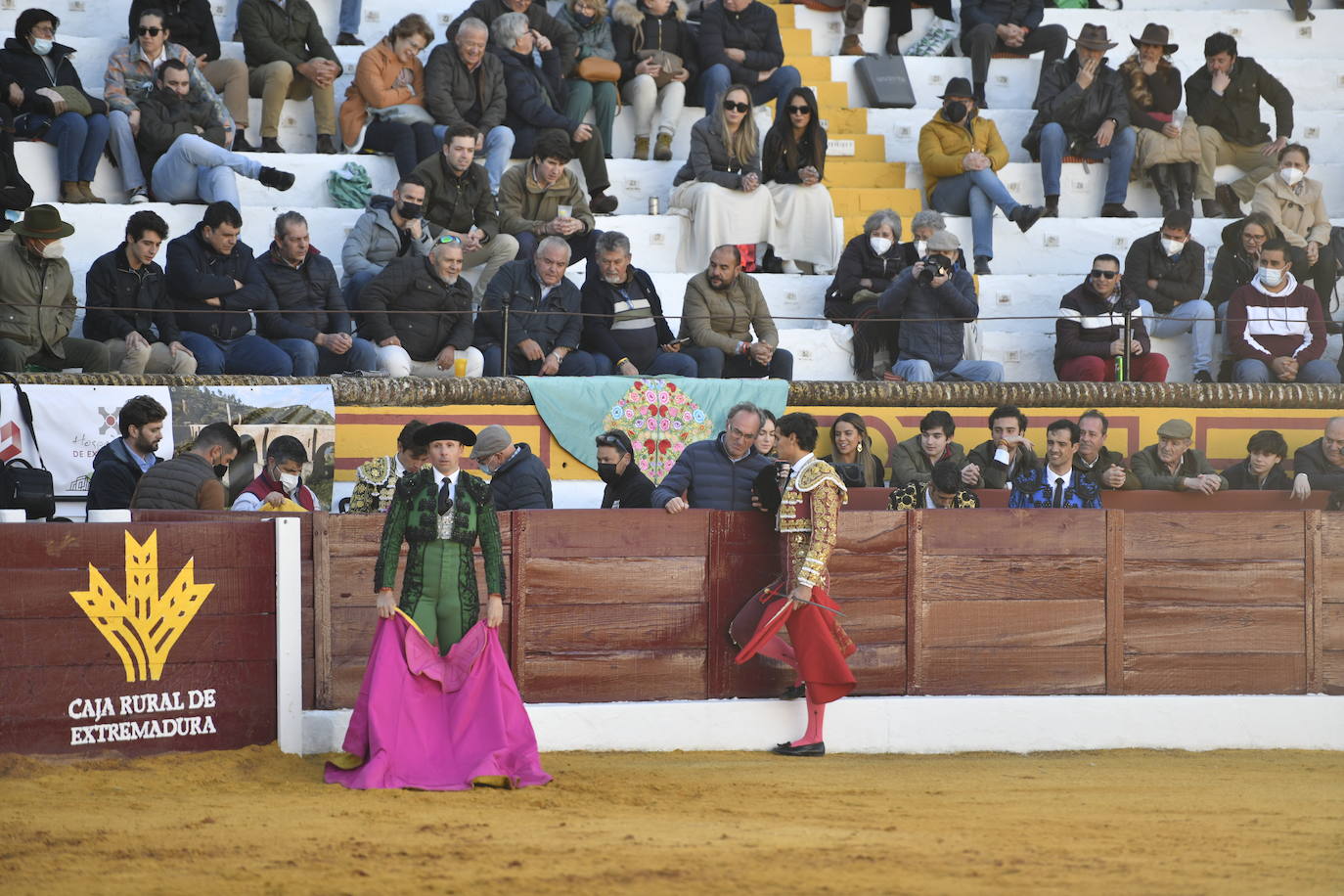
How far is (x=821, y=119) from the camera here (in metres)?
13.7

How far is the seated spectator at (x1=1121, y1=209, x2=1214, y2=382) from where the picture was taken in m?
12.0

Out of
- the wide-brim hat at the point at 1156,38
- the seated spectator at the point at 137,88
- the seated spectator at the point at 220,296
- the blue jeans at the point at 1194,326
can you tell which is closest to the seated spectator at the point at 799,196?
the blue jeans at the point at 1194,326

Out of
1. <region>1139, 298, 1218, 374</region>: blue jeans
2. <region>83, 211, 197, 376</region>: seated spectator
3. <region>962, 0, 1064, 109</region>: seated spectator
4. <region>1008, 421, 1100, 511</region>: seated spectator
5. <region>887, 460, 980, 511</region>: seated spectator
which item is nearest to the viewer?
<region>887, 460, 980, 511</region>: seated spectator

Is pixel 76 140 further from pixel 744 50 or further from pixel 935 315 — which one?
pixel 935 315

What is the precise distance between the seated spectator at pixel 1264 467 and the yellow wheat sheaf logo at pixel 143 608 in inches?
234

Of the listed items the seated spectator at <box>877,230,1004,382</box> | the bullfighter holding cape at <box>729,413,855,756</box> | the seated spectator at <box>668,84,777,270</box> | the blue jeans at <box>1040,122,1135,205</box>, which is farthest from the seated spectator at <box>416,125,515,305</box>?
the blue jeans at <box>1040,122,1135,205</box>

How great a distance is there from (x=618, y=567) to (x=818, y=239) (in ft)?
15.3

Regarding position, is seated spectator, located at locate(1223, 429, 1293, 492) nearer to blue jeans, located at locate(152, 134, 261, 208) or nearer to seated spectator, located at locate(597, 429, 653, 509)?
seated spectator, located at locate(597, 429, 653, 509)

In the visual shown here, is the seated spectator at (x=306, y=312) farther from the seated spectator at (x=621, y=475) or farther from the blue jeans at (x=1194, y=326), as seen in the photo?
the blue jeans at (x=1194, y=326)

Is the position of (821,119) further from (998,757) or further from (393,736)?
(393,736)

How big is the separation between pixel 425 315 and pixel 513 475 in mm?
1981

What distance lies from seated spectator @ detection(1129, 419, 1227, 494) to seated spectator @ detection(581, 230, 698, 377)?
258 cm

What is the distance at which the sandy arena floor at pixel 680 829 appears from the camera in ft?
17.2

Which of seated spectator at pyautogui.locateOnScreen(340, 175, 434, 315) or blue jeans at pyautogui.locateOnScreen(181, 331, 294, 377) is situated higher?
seated spectator at pyautogui.locateOnScreen(340, 175, 434, 315)
